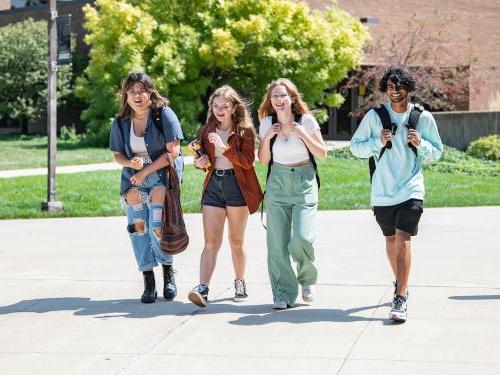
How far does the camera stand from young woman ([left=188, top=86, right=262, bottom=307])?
745 cm

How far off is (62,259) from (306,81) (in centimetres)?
2282

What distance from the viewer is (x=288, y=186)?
7.39 metres

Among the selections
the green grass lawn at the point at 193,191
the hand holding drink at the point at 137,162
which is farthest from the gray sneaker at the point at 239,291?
the green grass lawn at the point at 193,191

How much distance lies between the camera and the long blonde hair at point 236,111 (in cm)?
752

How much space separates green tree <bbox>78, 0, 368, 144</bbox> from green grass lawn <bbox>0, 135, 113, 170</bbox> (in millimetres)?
1888

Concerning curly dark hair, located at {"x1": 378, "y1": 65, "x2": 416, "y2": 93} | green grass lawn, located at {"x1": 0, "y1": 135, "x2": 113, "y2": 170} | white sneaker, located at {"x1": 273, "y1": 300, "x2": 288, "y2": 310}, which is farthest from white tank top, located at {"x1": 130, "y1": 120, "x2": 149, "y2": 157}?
green grass lawn, located at {"x1": 0, "y1": 135, "x2": 113, "y2": 170}

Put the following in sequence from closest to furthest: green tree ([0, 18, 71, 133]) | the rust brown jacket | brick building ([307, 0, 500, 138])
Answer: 1. the rust brown jacket
2. green tree ([0, 18, 71, 133])
3. brick building ([307, 0, 500, 138])

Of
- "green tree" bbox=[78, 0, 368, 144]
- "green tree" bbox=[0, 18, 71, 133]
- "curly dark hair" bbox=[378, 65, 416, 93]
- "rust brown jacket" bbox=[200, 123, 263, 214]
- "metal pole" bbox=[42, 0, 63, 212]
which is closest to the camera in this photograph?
"curly dark hair" bbox=[378, 65, 416, 93]

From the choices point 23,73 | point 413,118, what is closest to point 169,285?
point 413,118

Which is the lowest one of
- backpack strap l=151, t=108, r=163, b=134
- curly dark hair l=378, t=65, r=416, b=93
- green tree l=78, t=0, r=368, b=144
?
backpack strap l=151, t=108, r=163, b=134

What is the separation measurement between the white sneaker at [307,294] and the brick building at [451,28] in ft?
102

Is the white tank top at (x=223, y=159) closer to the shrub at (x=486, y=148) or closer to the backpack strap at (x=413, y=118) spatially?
the backpack strap at (x=413, y=118)

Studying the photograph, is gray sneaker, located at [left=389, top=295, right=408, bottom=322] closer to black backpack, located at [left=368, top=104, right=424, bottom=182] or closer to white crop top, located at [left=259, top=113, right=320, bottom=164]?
black backpack, located at [left=368, top=104, right=424, bottom=182]

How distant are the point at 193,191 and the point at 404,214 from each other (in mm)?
10223
